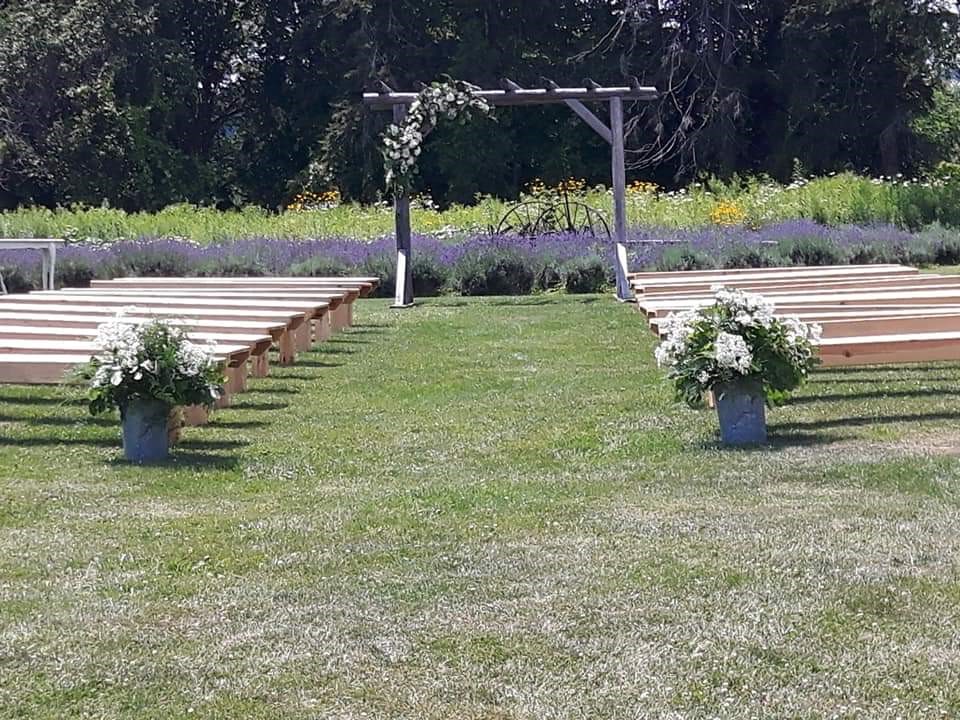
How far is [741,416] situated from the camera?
7.11 meters

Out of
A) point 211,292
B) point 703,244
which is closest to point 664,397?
point 211,292

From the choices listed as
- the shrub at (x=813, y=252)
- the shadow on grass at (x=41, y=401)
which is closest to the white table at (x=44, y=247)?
the shadow on grass at (x=41, y=401)

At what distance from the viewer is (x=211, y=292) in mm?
13406

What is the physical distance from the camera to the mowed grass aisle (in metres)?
3.80

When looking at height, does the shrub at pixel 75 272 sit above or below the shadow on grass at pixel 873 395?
above

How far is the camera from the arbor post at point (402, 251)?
17.1 meters

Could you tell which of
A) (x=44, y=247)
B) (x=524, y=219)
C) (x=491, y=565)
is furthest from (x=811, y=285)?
(x=524, y=219)

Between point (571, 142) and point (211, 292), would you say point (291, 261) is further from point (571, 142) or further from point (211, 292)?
point (571, 142)

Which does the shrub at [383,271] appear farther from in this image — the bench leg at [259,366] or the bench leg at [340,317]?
the bench leg at [259,366]

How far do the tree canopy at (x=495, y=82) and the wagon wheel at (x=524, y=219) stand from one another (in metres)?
7.89

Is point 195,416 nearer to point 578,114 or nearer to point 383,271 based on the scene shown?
point 578,114

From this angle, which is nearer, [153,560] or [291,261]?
[153,560]

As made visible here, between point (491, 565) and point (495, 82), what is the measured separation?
2862 cm

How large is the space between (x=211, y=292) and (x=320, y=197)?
784 inches
